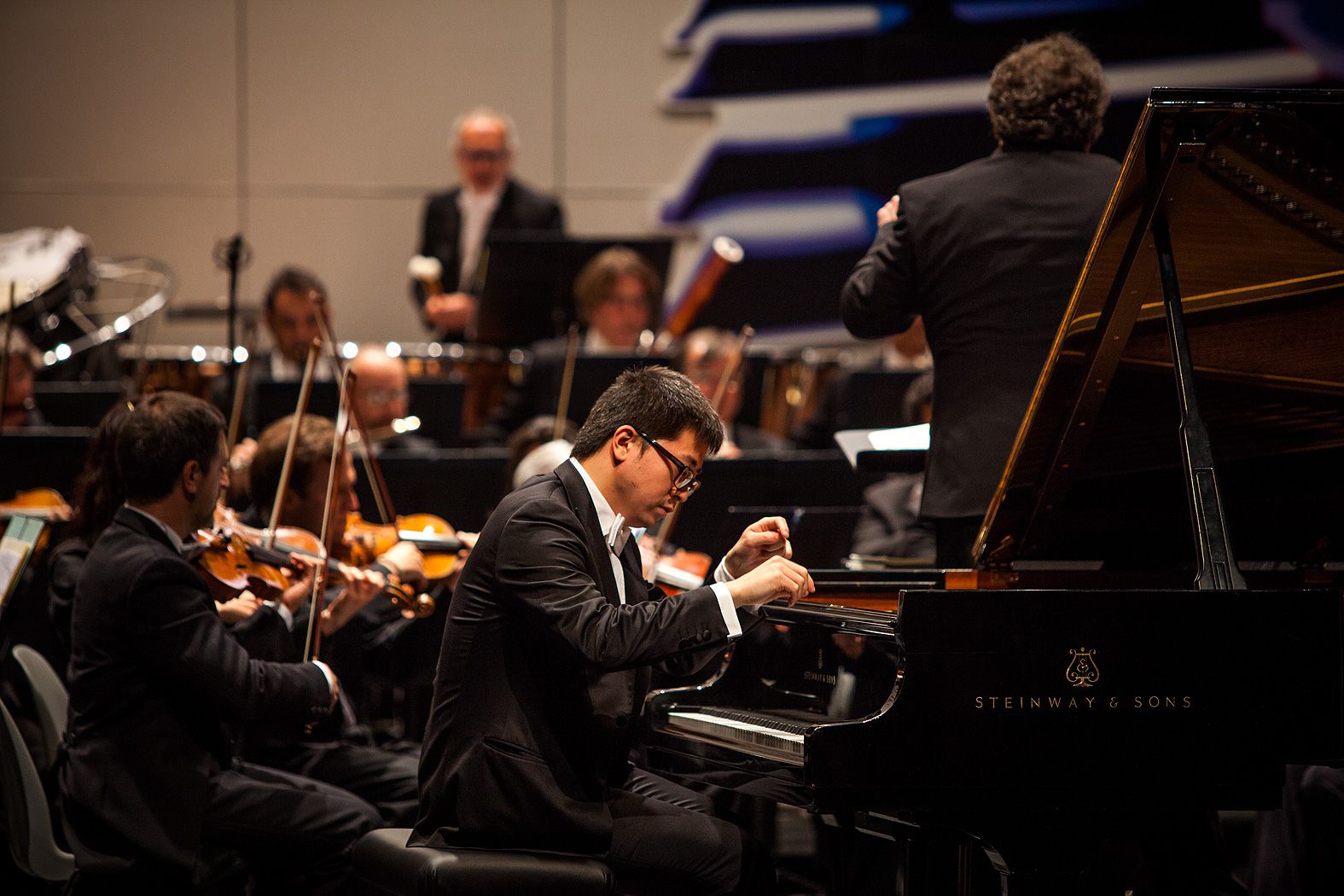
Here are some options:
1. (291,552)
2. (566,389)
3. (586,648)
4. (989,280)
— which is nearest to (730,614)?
(586,648)

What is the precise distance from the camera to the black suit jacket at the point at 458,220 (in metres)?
6.43

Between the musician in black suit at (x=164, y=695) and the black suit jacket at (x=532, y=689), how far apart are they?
0.50 meters

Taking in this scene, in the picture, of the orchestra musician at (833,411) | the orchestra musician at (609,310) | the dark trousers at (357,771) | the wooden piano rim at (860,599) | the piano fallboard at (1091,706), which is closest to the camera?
the piano fallboard at (1091,706)

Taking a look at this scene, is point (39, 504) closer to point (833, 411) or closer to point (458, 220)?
point (833, 411)

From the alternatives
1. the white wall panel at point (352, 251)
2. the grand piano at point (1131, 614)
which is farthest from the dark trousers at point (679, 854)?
the white wall panel at point (352, 251)

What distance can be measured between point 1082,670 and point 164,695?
1590 mm

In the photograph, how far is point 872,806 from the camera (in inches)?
80.7

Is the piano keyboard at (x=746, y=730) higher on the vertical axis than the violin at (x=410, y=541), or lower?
lower

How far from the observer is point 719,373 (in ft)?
15.5

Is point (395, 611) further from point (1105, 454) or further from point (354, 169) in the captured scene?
point (354, 169)

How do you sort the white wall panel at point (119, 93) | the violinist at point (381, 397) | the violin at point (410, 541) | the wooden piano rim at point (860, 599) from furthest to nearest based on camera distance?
the white wall panel at point (119, 93) < the violinist at point (381, 397) < the violin at point (410, 541) < the wooden piano rim at point (860, 599)

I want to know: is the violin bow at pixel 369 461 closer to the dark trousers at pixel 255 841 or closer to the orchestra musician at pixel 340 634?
the orchestra musician at pixel 340 634

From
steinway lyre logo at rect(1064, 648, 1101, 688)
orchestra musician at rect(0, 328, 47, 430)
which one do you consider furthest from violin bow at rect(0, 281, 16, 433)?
steinway lyre logo at rect(1064, 648, 1101, 688)

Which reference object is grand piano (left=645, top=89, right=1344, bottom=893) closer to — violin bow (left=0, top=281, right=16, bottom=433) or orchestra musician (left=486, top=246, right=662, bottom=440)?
violin bow (left=0, top=281, right=16, bottom=433)
